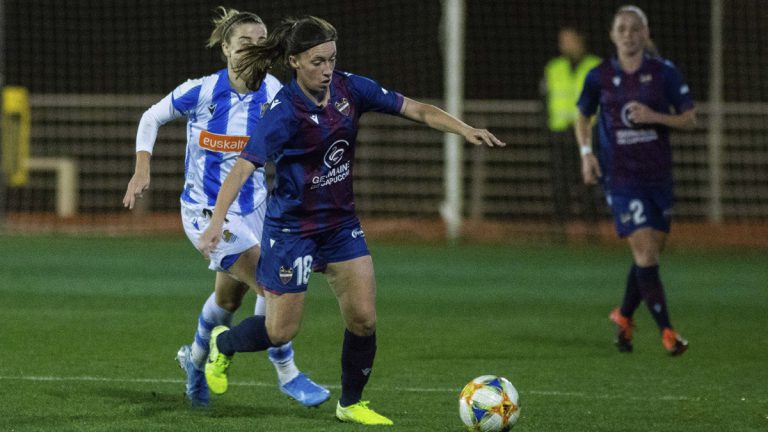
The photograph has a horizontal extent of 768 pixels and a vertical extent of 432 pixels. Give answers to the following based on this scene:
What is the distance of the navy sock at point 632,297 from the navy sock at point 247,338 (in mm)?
3186

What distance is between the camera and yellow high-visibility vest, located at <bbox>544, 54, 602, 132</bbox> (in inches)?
557

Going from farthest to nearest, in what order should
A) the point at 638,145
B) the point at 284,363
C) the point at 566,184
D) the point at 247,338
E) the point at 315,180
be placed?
the point at 566,184 → the point at 638,145 → the point at 284,363 → the point at 247,338 → the point at 315,180

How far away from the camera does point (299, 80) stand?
18.2 ft

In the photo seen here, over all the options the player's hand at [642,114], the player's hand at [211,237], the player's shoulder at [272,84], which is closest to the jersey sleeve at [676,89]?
the player's hand at [642,114]

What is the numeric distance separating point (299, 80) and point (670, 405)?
238 cm

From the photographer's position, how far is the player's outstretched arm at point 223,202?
5207 mm

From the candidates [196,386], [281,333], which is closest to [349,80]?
[281,333]

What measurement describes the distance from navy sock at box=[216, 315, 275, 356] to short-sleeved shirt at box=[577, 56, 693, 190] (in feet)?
10.6

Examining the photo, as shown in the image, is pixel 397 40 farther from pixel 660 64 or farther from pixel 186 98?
pixel 186 98

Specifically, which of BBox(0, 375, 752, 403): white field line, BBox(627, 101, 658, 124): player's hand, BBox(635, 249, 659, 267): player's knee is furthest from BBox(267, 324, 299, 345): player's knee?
BBox(627, 101, 658, 124): player's hand

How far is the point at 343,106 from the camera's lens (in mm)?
Result: 5609

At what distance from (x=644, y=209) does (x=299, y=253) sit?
324 cm

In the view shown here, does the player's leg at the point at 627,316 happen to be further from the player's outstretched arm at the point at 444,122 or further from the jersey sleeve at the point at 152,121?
the jersey sleeve at the point at 152,121

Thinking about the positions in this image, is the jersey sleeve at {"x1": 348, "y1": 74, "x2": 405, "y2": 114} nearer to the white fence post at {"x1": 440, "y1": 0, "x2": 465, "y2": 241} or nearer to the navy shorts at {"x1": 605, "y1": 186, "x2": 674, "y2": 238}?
the navy shorts at {"x1": 605, "y1": 186, "x2": 674, "y2": 238}
